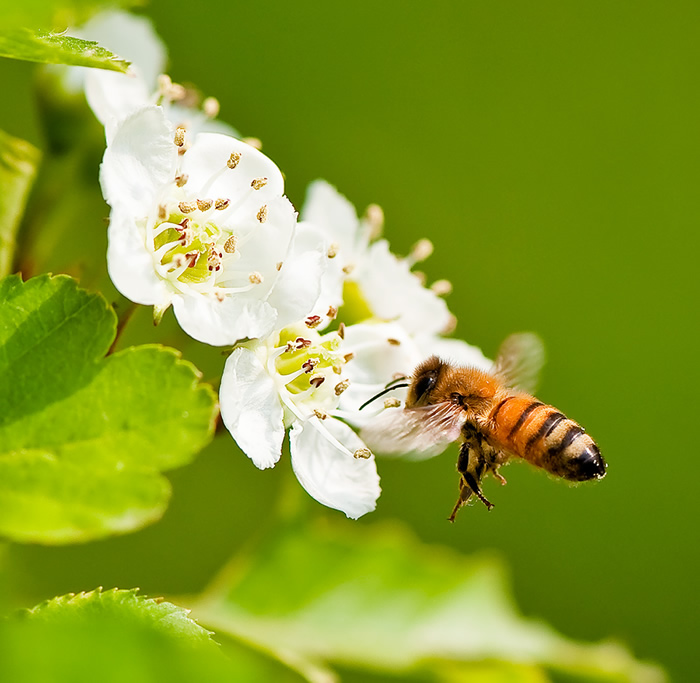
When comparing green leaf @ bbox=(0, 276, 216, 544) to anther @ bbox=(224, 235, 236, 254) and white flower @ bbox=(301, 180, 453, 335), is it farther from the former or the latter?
white flower @ bbox=(301, 180, 453, 335)

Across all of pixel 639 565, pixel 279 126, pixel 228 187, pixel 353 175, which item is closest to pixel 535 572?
pixel 639 565

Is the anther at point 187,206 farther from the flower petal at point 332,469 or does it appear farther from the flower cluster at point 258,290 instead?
the flower petal at point 332,469

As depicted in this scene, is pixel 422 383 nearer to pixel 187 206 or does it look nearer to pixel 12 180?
pixel 187 206

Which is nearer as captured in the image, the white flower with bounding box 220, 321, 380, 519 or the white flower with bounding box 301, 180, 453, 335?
the white flower with bounding box 220, 321, 380, 519

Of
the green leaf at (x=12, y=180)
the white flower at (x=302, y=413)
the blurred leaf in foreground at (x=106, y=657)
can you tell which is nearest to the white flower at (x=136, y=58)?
the green leaf at (x=12, y=180)

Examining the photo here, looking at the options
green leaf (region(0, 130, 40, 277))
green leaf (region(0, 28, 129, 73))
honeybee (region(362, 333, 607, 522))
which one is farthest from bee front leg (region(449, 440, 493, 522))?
green leaf (region(0, 28, 129, 73))
